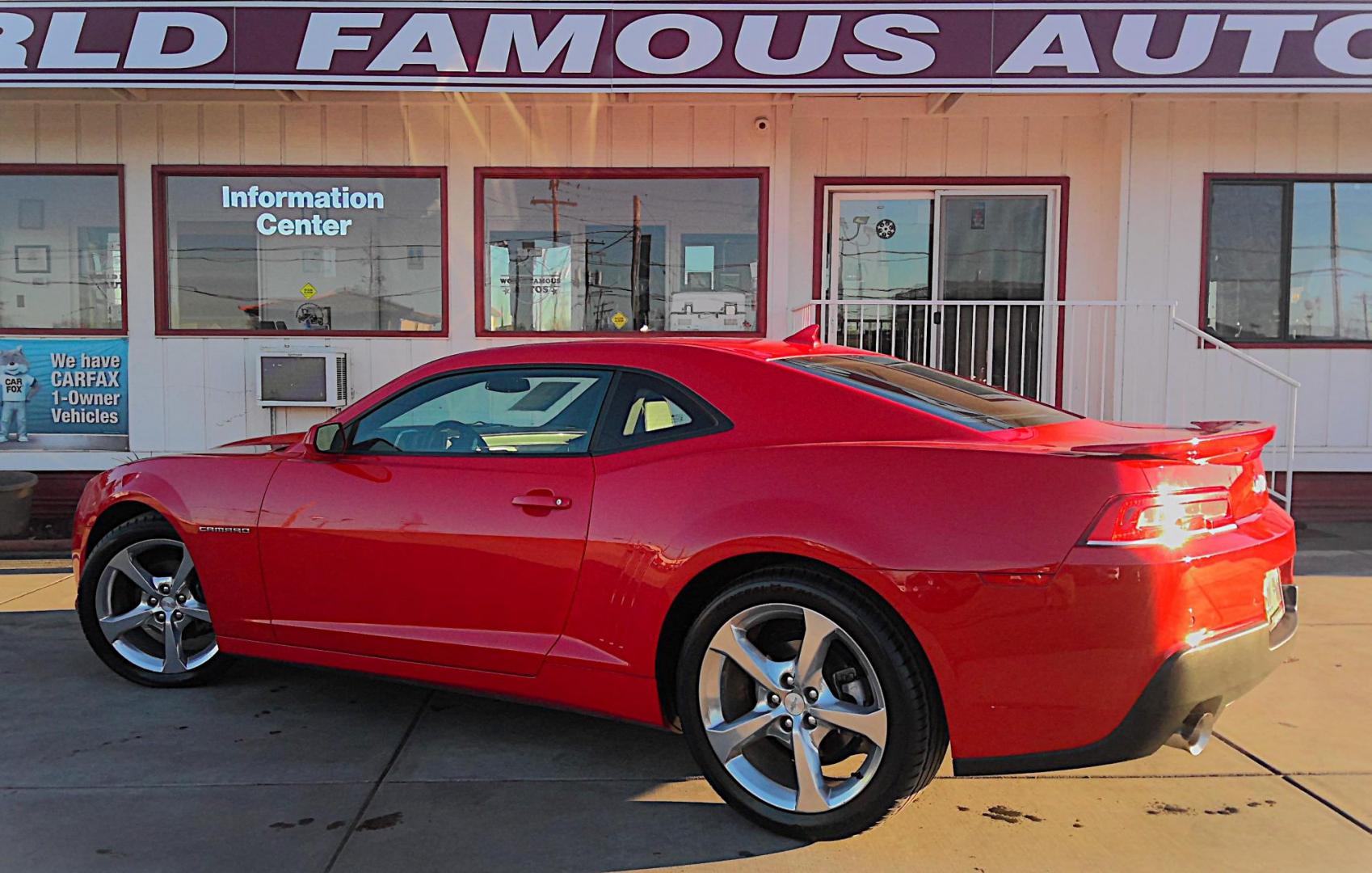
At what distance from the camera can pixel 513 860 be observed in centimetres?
325

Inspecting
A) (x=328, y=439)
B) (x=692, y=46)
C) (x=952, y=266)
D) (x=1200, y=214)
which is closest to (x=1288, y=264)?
(x=1200, y=214)

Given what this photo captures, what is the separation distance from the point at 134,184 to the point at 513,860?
7.46 metres

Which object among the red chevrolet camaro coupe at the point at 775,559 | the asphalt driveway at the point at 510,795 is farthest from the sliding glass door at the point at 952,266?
the red chevrolet camaro coupe at the point at 775,559

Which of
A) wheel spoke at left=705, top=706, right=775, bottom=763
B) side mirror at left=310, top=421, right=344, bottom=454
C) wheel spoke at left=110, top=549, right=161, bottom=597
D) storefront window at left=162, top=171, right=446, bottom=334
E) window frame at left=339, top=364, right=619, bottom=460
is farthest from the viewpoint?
storefront window at left=162, top=171, right=446, bottom=334

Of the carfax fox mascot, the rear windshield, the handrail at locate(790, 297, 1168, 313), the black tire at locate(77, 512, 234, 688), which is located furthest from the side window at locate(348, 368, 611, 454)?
the carfax fox mascot

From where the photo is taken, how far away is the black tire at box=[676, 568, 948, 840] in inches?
124

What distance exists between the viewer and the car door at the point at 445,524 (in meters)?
3.79

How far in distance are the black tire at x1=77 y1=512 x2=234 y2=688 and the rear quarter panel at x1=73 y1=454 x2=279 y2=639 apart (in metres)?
0.13

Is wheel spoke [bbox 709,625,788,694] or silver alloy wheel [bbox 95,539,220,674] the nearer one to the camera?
wheel spoke [bbox 709,625,788,694]

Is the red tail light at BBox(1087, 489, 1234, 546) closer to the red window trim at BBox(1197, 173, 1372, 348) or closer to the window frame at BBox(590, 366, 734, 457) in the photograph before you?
the window frame at BBox(590, 366, 734, 457)

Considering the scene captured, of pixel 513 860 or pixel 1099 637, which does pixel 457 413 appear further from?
pixel 1099 637

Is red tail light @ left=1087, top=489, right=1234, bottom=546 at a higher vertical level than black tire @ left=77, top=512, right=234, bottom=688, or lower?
higher

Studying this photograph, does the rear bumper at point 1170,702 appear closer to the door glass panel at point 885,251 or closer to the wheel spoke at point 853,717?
the wheel spoke at point 853,717

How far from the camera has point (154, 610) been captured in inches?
190
